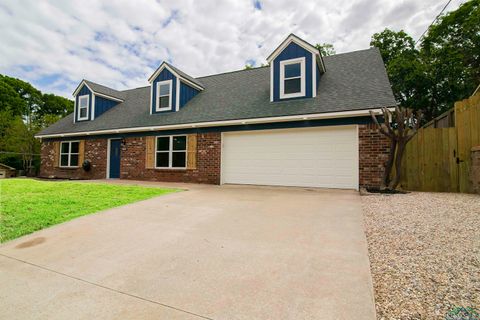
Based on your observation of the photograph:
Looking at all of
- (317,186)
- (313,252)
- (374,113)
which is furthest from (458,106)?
(313,252)

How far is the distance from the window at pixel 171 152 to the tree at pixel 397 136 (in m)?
7.51

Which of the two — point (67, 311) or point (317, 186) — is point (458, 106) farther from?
point (67, 311)

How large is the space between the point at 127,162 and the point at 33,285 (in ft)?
33.2

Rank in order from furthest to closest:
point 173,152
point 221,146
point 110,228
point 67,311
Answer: point 173,152, point 221,146, point 110,228, point 67,311

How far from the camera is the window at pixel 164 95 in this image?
11896 mm

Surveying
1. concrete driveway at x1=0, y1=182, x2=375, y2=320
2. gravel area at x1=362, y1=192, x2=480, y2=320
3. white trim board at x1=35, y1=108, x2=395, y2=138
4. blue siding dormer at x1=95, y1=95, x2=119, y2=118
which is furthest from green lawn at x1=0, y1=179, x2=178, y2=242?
blue siding dormer at x1=95, y1=95, x2=119, y2=118

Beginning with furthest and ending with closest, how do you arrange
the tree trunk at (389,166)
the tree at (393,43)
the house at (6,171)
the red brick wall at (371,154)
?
the tree at (393,43), the house at (6,171), the red brick wall at (371,154), the tree trunk at (389,166)

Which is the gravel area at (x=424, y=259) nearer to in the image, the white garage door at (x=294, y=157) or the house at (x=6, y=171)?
the white garage door at (x=294, y=157)

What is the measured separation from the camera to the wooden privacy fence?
646 cm

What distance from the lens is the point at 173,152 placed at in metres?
10.7

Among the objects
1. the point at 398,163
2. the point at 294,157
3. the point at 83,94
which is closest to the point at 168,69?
the point at 83,94

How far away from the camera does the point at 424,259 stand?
2.50m

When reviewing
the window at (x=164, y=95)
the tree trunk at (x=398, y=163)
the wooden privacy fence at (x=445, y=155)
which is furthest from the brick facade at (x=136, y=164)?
the wooden privacy fence at (x=445, y=155)

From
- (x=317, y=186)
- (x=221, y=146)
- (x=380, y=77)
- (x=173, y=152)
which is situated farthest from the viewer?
(x=173, y=152)
